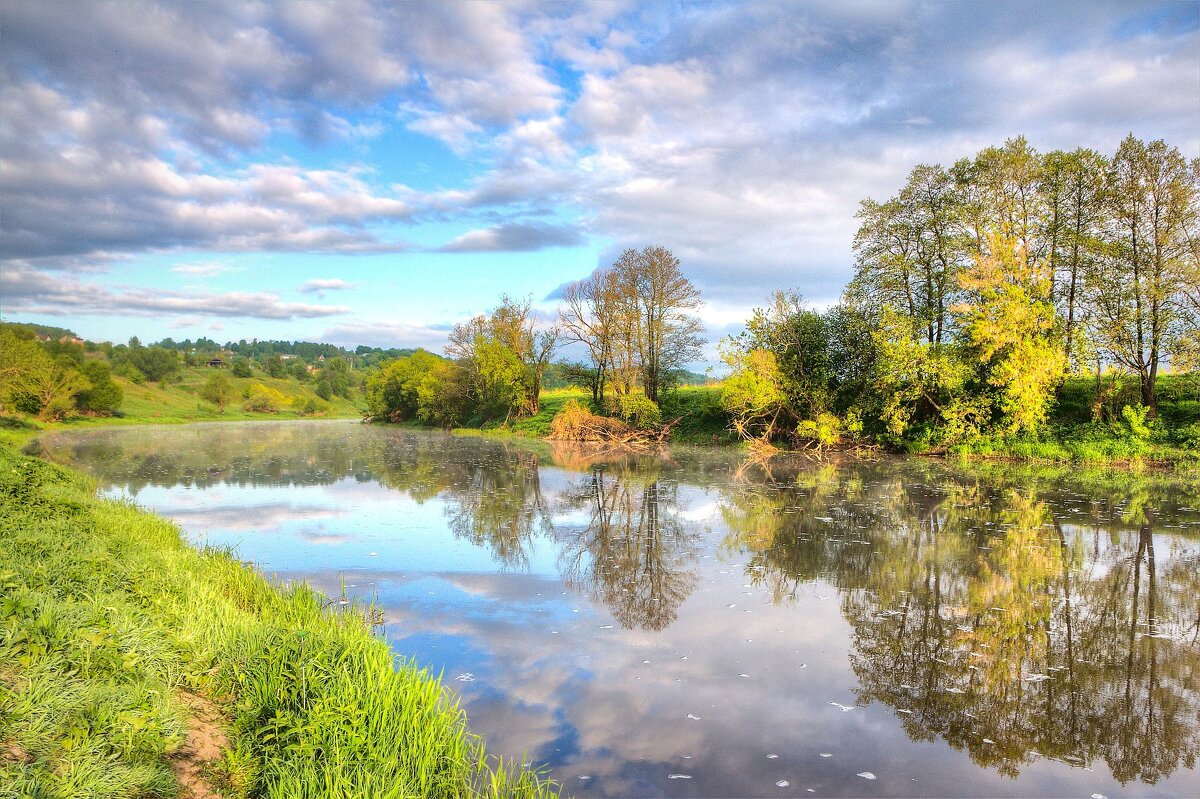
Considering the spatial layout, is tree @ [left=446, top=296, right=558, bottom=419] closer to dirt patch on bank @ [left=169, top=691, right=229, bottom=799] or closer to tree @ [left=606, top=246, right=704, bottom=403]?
tree @ [left=606, top=246, right=704, bottom=403]

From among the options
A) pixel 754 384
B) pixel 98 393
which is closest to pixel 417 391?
pixel 98 393

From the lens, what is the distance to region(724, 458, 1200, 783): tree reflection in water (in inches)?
227

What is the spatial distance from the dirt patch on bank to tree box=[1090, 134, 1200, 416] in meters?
Result: 31.2

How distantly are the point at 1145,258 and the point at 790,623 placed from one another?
27200 millimetres

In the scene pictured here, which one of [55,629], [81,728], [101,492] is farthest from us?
[101,492]

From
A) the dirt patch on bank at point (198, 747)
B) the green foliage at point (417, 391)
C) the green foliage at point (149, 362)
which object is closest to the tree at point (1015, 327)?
the dirt patch on bank at point (198, 747)

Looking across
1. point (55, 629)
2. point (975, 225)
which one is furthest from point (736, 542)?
point (975, 225)

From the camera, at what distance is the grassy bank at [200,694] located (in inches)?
166

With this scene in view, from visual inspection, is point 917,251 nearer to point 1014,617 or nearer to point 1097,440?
point 1097,440

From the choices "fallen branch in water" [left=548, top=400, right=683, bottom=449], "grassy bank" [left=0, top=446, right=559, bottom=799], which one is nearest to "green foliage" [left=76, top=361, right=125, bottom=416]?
"fallen branch in water" [left=548, top=400, right=683, bottom=449]

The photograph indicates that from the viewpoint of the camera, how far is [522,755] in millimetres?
5344

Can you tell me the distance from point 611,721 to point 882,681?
2.87 metres

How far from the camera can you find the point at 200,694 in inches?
225

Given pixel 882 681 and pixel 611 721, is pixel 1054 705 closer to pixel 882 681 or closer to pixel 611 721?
pixel 882 681
